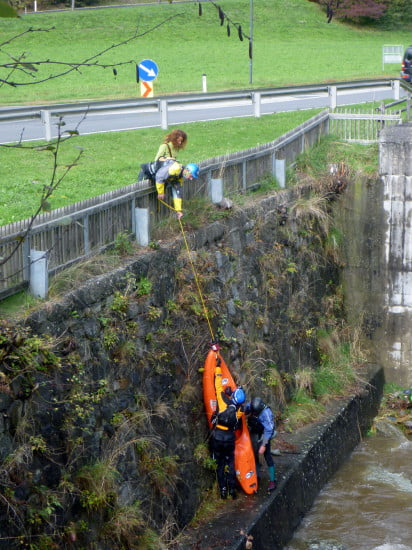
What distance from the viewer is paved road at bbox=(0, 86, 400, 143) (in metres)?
16.2

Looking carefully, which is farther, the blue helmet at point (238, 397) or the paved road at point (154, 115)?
the paved road at point (154, 115)

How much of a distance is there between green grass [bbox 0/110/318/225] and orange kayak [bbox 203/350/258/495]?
294 centimetres

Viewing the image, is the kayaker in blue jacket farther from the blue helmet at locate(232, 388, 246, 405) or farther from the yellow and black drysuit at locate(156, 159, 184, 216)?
the yellow and black drysuit at locate(156, 159, 184, 216)

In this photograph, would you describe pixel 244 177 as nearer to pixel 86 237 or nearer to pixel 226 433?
pixel 86 237

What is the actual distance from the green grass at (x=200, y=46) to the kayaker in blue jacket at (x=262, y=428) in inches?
819

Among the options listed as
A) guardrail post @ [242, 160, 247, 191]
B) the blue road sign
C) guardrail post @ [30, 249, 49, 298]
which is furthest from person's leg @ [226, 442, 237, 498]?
the blue road sign

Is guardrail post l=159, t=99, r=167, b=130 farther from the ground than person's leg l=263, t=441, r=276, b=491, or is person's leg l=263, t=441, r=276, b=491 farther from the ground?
guardrail post l=159, t=99, r=167, b=130

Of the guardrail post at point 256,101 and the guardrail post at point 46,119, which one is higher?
the guardrail post at point 256,101

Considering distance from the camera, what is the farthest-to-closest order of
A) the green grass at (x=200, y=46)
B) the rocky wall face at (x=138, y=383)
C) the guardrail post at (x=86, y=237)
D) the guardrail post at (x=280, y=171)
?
the green grass at (x=200, y=46) < the guardrail post at (x=280, y=171) < the guardrail post at (x=86, y=237) < the rocky wall face at (x=138, y=383)

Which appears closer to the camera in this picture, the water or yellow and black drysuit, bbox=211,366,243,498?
yellow and black drysuit, bbox=211,366,243,498

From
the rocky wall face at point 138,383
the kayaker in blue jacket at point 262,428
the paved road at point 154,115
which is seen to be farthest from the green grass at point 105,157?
the kayaker in blue jacket at point 262,428

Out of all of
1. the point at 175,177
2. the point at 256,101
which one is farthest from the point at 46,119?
the point at 256,101

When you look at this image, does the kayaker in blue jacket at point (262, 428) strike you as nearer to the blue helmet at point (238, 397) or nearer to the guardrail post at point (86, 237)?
the blue helmet at point (238, 397)

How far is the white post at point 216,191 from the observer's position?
11461mm
